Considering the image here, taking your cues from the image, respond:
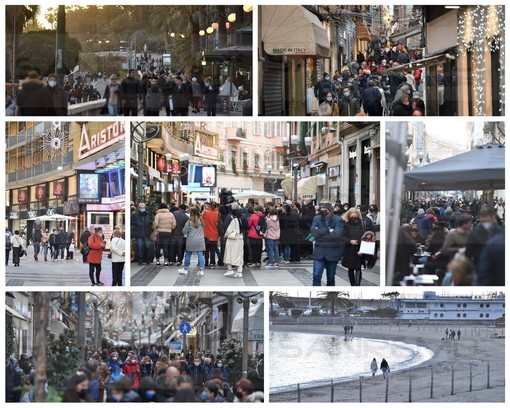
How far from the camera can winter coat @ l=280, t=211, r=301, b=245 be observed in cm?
1338

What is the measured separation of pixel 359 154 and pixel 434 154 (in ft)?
2.99

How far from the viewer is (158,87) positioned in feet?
43.9

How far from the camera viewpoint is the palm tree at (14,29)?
13273 mm

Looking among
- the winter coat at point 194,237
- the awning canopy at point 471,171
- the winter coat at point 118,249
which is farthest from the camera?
the winter coat at point 194,237

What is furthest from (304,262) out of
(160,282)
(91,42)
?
(91,42)

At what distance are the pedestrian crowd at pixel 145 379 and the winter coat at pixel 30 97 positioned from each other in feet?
9.88

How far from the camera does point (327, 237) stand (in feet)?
43.7

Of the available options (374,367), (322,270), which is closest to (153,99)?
(322,270)

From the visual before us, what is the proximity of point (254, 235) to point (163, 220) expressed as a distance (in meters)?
1.14

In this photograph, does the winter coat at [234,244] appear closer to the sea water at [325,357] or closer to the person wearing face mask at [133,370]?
the sea water at [325,357]

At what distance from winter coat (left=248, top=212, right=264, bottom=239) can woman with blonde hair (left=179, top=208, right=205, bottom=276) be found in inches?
23.2

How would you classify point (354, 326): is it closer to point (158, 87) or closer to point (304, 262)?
point (304, 262)

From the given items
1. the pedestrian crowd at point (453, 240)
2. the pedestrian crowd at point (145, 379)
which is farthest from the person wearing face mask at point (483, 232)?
the pedestrian crowd at point (145, 379)

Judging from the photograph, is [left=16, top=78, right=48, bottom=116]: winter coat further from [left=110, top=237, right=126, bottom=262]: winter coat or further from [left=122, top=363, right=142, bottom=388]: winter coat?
[left=122, top=363, right=142, bottom=388]: winter coat
